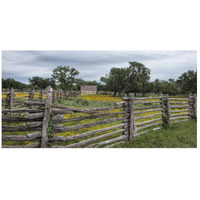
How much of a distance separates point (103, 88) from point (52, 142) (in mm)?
12429

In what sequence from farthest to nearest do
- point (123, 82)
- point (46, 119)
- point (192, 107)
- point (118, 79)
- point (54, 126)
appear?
point (123, 82) < point (118, 79) < point (192, 107) < point (54, 126) < point (46, 119)

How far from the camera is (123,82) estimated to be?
17.8m

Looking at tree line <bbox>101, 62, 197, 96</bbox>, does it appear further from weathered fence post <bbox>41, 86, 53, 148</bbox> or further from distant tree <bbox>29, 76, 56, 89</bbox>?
weathered fence post <bbox>41, 86, 53, 148</bbox>

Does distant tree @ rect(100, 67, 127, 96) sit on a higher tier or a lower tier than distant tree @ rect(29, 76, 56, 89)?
higher

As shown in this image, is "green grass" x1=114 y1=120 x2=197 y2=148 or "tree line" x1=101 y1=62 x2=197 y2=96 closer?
"green grass" x1=114 y1=120 x2=197 y2=148

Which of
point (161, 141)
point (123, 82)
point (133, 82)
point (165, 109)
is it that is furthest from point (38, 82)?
point (123, 82)

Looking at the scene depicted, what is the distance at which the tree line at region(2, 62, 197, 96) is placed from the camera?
341 inches

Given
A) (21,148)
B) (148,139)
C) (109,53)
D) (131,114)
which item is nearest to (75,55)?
(109,53)

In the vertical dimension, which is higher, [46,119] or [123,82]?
[123,82]

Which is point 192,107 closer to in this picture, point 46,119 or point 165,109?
point 165,109

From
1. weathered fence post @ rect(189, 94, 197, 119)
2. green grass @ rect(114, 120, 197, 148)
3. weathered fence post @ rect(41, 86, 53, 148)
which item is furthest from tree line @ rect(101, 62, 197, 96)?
weathered fence post @ rect(41, 86, 53, 148)

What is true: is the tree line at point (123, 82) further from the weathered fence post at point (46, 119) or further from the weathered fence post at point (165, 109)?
the weathered fence post at point (46, 119)

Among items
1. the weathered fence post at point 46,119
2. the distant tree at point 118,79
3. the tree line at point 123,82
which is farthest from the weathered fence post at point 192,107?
the weathered fence post at point 46,119

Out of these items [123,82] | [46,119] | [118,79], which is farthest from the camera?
[123,82]
